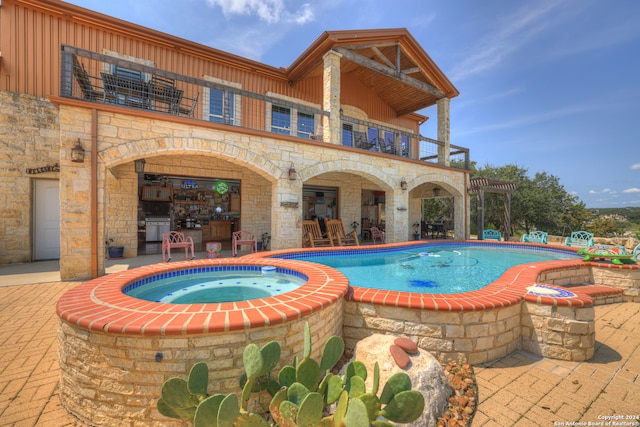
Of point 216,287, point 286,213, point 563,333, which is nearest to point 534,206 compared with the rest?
point 286,213

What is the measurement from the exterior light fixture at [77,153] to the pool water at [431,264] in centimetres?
490

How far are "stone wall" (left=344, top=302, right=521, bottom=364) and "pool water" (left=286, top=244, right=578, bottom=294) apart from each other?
6.66ft

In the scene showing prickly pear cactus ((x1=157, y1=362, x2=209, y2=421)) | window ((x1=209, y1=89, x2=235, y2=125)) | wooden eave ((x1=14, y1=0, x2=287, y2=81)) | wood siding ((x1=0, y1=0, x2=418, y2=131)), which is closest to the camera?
prickly pear cactus ((x1=157, y1=362, x2=209, y2=421))

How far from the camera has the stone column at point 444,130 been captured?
449 inches

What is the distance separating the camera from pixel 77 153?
4977 millimetres

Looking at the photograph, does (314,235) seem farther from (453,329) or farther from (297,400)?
(297,400)

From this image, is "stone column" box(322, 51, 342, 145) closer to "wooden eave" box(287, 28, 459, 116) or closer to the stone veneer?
"wooden eave" box(287, 28, 459, 116)

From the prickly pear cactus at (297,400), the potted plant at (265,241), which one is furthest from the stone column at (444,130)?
the prickly pear cactus at (297,400)

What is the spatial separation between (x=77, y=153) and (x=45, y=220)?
14.3ft

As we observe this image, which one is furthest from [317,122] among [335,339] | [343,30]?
[335,339]

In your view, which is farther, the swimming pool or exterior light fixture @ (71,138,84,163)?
exterior light fixture @ (71,138,84,163)

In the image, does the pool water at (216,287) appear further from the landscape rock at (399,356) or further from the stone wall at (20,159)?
the stone wall at (20,159)

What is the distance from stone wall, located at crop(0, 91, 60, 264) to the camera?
6.84 m

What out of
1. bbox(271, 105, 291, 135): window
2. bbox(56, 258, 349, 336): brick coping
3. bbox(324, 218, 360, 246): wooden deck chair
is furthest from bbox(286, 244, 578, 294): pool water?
bbox(271, 105, 291, 135): window
